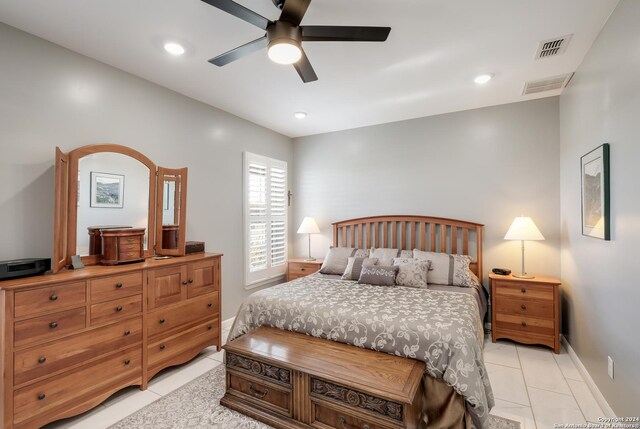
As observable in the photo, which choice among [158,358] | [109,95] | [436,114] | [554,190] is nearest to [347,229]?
[436,114]

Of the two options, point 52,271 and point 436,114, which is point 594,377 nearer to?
point 436,114

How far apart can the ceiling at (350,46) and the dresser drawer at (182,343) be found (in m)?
2.49

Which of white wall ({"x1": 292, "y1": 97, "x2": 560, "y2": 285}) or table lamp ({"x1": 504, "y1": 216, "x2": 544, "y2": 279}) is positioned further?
white wall ({"x1": 292, "y1": 97, "x2": 560, "y2": 285})

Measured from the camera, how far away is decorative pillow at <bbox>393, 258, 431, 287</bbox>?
10.4 feet

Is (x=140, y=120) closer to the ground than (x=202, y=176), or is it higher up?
higher up

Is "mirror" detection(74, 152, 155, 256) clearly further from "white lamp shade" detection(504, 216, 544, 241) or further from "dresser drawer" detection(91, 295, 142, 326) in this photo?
"white lamp shade" detection(504, 216, 544, 241)

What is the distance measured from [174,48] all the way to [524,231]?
383 centimetres

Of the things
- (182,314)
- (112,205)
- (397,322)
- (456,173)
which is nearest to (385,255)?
(456,173)

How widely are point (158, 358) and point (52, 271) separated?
3.53ft

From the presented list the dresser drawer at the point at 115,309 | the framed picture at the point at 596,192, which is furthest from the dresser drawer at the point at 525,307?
the dresser drawer at the point at 115,309

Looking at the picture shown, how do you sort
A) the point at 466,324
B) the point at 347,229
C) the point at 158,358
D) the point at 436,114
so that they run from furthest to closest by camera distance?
1. the point at 347,229
2. the point at 436,114
3. the point at 158,358
4. the point at 466,324

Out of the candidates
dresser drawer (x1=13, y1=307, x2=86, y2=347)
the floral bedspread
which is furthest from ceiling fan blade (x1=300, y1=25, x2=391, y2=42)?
dresser drawer (x1=13, y1=307, x2=86, y2=347)

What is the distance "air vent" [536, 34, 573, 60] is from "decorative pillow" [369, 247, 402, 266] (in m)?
2.41

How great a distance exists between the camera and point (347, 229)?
4605 mm
